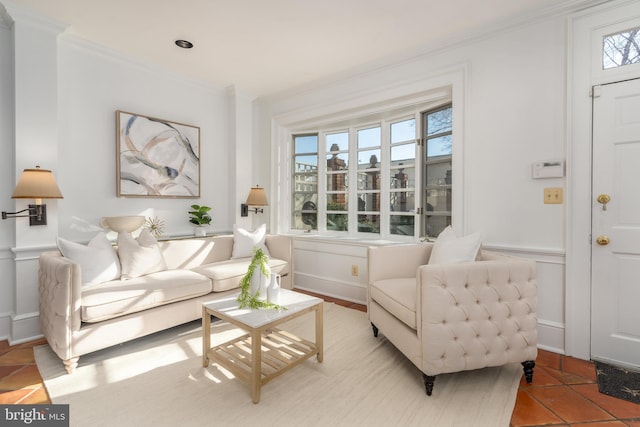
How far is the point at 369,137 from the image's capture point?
3801mm

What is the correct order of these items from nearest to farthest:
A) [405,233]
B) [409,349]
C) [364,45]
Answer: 1. [409,349]
2. [364,45]
3. [405,233]

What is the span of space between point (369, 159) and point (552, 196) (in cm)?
193

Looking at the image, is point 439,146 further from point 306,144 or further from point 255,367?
point 255,367

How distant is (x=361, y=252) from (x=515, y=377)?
1816 mm

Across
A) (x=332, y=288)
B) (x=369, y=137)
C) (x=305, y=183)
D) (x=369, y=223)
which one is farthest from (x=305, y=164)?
(x=332, y=288)

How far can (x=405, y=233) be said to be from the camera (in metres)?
3.44

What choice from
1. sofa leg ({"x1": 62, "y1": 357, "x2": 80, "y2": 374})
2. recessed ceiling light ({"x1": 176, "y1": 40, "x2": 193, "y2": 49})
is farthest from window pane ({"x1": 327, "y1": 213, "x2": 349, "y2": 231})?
sofa leg ({"x1": 62, "y1": 357, "x2": 80, "y2": 374})

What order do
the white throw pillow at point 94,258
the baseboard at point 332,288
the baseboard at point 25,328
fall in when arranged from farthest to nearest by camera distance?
the baseboard at point 332,288 < the baseboard at point 25,328 < the white throw pillow at point 94,258

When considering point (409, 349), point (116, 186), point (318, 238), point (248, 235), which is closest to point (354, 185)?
point (318, 238)

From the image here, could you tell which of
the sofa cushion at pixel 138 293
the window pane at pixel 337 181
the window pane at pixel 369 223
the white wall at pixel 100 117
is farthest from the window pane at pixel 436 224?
the white wall at pixel 100 117

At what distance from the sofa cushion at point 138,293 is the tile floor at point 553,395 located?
0.48m

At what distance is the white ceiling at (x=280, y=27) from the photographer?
Answer: 94.1 inches

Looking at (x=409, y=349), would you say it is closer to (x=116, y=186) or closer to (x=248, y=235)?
(x=248, y=235)

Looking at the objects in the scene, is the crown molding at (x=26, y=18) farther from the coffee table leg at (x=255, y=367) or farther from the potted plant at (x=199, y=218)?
the coffee table leg at (x=255, y=367)
